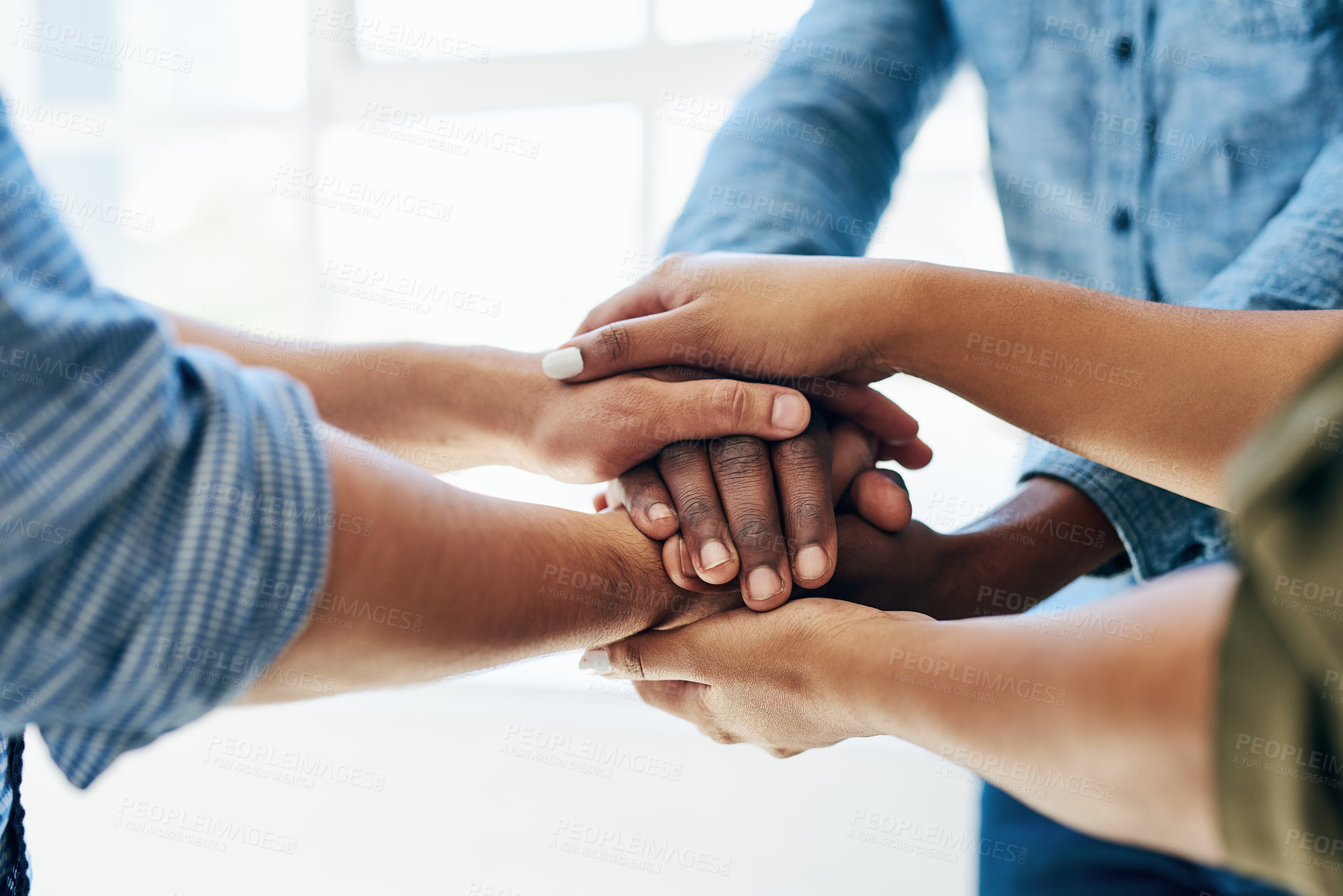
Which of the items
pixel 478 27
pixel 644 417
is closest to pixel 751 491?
pixel 644 417

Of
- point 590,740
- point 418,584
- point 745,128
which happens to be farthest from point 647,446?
point 590,740

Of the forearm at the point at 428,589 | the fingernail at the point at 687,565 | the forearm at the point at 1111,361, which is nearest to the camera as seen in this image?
the forearm at the point at 428,589

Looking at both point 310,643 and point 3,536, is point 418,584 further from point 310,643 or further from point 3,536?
point 3,536

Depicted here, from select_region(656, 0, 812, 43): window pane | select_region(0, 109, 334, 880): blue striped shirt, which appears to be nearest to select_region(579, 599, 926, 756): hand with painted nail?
select_region(0, 109, 334, 880): blue striped shirt

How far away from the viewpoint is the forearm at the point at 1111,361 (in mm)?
812

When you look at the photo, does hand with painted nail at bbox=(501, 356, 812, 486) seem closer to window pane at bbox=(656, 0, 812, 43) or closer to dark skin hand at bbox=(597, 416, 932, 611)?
dark skin hand at bbox=(597, 416, 932, 611)

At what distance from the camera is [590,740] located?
2.19 meters

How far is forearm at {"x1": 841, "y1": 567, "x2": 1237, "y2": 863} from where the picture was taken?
0.44 m

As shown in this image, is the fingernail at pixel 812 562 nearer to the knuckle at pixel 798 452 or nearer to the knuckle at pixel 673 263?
the knuckle at pixel 798 452

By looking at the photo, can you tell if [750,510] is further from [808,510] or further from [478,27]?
[478,27]

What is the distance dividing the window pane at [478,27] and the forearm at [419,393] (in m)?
1.42

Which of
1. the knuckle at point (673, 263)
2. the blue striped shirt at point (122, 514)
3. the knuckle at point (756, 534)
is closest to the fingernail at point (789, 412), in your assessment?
the knuckle at point (756, 534)

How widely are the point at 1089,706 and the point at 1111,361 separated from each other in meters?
0.46

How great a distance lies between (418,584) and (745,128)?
35.5 inches
